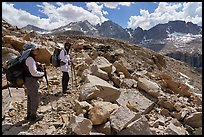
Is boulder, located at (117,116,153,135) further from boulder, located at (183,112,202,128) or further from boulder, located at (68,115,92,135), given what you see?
boulder, located at (183,112,202,128)

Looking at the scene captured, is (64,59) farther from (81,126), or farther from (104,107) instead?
(81,126)

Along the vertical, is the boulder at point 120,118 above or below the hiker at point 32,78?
below

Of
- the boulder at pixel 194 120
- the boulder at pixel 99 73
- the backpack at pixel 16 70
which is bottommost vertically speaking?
the boulder at pixel 194 120

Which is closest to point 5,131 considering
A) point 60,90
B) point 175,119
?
point 60,90

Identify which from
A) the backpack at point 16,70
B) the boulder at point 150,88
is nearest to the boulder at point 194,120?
the boulder at point 150,88

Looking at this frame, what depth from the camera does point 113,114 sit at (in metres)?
7.73

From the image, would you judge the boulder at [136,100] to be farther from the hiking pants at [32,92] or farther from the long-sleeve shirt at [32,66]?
the long-sleeve shirt at [32,66]

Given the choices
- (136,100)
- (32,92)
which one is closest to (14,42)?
(136,100)

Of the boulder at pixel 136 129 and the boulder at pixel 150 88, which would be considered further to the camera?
the boulder at pixel 150 88

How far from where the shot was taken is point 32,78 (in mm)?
7996

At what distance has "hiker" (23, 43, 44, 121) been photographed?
7.84 metres

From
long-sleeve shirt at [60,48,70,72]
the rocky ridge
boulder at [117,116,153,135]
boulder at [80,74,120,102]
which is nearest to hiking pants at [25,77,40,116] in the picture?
the rocky ridge

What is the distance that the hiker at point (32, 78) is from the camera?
7.84m

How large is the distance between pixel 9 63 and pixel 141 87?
556 centimetres
